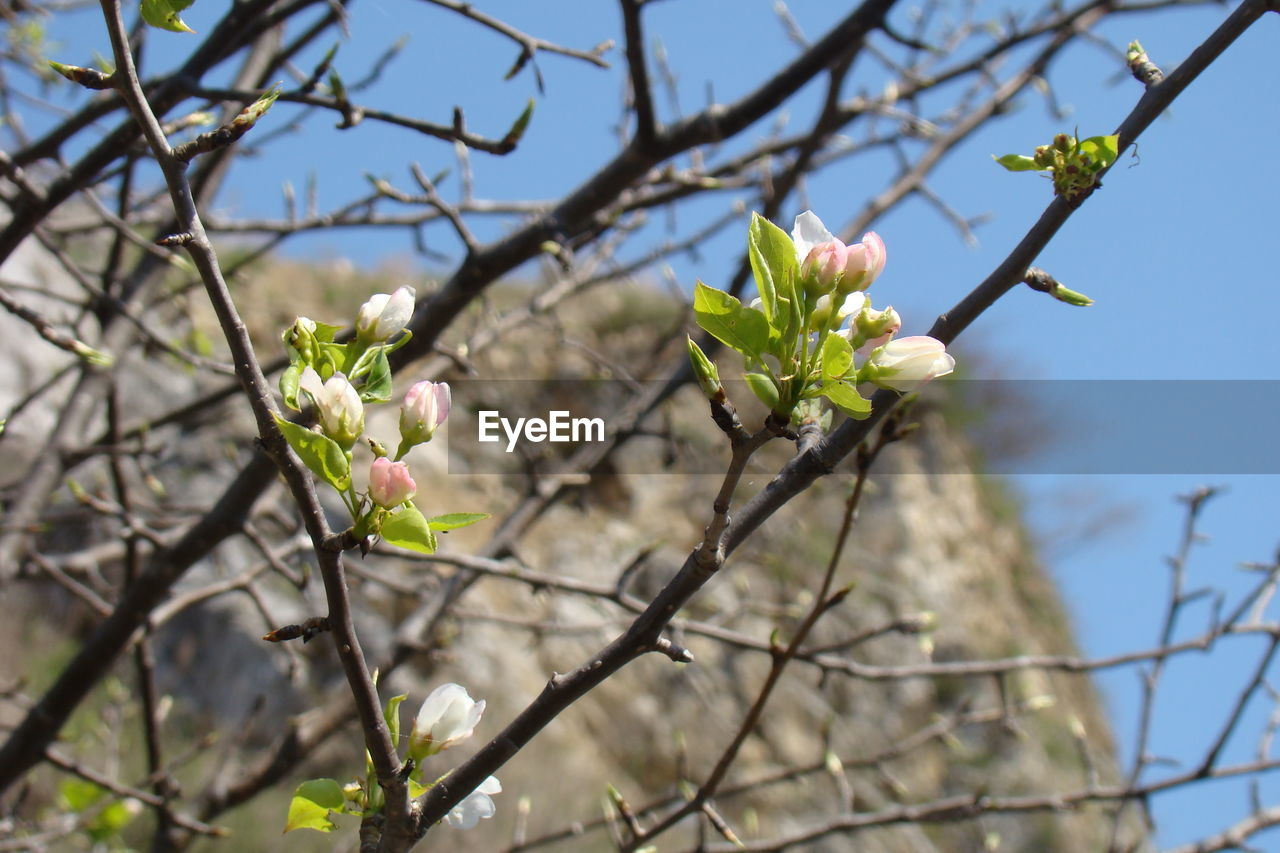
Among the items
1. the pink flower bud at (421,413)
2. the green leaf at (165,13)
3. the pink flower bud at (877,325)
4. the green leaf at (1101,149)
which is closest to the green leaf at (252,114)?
the green leaf at (165,13)

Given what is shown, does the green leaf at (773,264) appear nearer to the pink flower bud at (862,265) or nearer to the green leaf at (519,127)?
the pink flower bud at (862,265)

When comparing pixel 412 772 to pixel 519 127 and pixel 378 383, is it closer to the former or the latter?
pixel 378 383

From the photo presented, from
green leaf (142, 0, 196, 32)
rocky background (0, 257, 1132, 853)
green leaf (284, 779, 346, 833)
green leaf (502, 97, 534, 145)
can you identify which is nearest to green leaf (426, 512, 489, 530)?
green leaf (284, 779, 346, 833)

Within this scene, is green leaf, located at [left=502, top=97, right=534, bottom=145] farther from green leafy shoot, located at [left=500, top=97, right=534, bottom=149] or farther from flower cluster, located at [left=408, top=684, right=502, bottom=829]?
flower cluster, located at [left=408, top=684, right=502, bottom=829]

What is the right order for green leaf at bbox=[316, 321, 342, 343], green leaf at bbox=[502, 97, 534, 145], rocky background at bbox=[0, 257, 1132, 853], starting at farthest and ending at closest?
rocky background at bbox=[0, 257, 1132, 853] < green leaf at bbox=[502, 97, 534, 145] < green leaf at bbox=[316, 321, 342, 343]

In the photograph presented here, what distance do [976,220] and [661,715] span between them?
607 cm

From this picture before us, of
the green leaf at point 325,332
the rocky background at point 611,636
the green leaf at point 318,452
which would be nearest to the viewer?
the green leaf at point 318,452

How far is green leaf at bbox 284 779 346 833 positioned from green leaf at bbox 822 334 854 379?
1.40 feet

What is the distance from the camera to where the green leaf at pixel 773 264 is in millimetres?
606

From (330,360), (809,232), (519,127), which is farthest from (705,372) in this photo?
(519,127)

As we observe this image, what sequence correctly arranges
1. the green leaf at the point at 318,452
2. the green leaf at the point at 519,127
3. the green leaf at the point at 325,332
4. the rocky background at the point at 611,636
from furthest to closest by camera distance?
the rocky background at the point at 611,636
the green leaf at the point at 519,127
the green leaf at the point at 325,332
the green leaf at the point at 318,452

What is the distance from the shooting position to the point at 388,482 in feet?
1.94

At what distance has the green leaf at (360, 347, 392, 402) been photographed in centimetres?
65

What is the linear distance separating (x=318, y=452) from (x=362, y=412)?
0.04 meters
